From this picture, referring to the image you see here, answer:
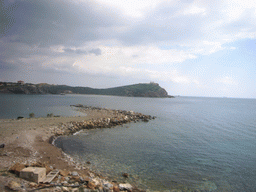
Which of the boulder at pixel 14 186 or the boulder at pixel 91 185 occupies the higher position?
the boulder at pixel 14 186

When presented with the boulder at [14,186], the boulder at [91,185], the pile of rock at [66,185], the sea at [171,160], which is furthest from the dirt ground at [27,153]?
the boulder at [91,185]

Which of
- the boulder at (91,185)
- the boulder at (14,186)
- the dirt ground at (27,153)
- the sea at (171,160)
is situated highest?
the boulder at (14,186)

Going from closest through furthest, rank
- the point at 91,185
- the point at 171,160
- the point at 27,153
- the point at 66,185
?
the point at 66,185 → the point at 91,185 → the point at 27,153 → the point at 171,160

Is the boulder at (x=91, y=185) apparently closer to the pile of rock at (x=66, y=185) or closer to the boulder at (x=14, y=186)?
the pile of rock at (x=66, y=185)

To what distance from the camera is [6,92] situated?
16225cm

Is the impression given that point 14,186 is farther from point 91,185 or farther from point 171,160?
point 171,160

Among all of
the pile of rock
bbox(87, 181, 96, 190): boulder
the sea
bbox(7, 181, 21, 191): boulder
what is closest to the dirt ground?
bbox(7, 181, 21, 191): boulder

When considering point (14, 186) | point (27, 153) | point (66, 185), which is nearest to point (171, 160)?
point (66, 185)

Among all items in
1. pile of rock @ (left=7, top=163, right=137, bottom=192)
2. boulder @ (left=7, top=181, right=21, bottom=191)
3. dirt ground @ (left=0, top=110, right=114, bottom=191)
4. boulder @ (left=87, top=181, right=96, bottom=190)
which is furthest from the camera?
dirt ground @ (left=0, top=110, right=114, bottom=191)

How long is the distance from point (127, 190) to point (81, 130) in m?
16.0

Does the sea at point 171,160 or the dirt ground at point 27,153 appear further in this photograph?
the sea at point 171,160

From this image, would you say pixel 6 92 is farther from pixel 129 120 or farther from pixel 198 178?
pixel 198 178

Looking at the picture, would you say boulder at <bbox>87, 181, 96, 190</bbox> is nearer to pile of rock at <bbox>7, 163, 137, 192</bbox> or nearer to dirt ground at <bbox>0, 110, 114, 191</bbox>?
pile of rock at <bbox>7, 163, 137, 192</bbox>

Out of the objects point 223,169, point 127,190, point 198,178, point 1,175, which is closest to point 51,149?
point 1,175
